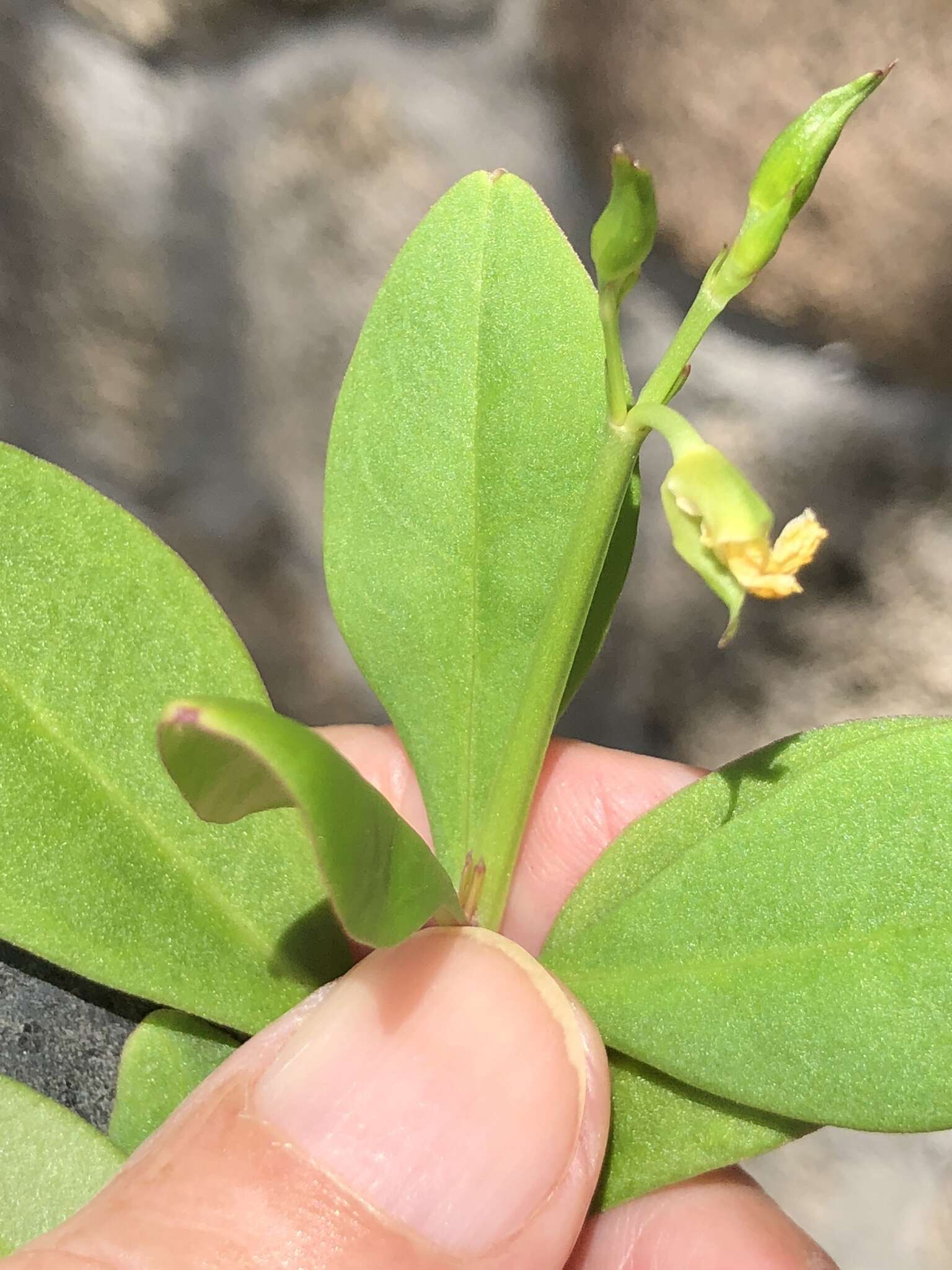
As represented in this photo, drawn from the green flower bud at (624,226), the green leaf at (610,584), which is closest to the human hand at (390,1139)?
the green leaf at (610,584)

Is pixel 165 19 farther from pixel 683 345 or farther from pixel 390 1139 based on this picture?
pixel 390 1139

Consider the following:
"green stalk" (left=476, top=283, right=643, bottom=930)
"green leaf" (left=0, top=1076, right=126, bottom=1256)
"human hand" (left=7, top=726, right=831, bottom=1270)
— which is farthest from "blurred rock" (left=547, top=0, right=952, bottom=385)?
"green leaf" (left=0, top=1076, right=126, bottom=1256)

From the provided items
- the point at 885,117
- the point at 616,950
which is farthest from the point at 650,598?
the point at 616,950

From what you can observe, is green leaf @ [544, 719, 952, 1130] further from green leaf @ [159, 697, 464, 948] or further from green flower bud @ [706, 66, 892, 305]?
green flower bud @ [706, 66, 892, 305]

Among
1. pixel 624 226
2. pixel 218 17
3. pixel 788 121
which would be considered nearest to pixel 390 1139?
pixel 624 226

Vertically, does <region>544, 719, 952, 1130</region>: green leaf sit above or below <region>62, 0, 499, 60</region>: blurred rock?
below
